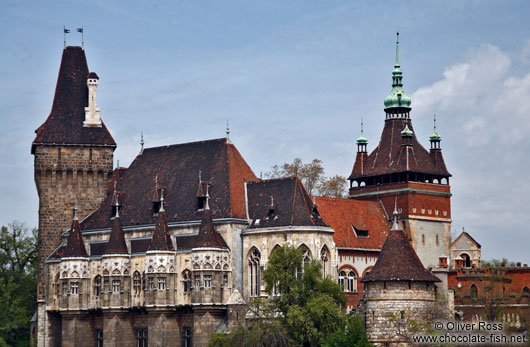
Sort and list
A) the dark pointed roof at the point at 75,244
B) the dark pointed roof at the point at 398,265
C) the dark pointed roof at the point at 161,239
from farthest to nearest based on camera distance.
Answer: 1. the dark pointed roof at the point at 75,244
2. the dark pointed roof at the point at 161,239
3. the dark pointed roof at the point at 398,265

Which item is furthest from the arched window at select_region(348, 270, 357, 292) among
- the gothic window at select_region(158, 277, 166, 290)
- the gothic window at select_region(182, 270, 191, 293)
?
the gothic window at select_region(158, 277, 166, 290)

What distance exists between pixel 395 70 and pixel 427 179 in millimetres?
11225

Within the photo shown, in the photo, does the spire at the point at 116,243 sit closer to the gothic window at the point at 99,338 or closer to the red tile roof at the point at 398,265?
the gothic window at the point at 99,338

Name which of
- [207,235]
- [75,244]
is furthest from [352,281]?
[75,244]

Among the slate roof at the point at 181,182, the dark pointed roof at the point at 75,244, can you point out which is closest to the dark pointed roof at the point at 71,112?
the slate roof at the point at 181,182

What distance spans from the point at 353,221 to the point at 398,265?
19542 millimetres

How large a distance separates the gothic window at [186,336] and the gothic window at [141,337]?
133 inches

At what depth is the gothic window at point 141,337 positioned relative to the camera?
93.4 metres

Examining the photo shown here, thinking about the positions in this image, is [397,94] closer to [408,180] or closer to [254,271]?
[408,180]

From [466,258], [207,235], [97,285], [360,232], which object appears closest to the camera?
[207,235]

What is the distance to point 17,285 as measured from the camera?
4313 inches

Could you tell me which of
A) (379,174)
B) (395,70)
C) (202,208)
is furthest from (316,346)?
(395,70)

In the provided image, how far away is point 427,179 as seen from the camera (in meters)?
108

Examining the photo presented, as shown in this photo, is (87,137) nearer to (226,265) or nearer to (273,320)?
(226,265)
